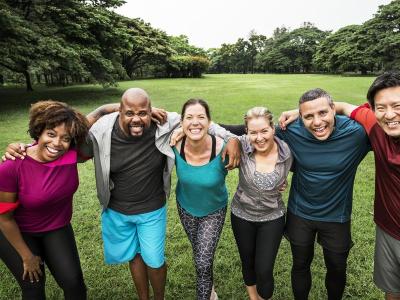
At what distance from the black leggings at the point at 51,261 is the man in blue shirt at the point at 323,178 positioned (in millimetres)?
1845

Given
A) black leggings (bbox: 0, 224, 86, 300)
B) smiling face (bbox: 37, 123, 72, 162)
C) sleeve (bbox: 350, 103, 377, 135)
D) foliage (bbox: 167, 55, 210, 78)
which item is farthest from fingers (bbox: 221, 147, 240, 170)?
foliage (bbox: 167, 55, 210, 78)

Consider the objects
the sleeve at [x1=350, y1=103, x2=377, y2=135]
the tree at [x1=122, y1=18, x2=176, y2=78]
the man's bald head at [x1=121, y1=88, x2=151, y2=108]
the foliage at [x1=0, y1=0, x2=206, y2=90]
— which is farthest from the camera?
the tree at [x1=122, y1=18, x2=176, y2=78]

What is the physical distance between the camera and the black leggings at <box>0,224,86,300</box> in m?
2.74

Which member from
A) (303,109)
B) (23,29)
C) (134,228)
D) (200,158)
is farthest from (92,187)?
(23,29)

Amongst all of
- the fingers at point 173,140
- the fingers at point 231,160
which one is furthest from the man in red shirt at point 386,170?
the fingers at point 173,140

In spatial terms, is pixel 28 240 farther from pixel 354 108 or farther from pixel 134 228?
pixel 354 108

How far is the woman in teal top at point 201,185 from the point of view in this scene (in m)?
2.96

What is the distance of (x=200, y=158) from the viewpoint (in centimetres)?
302

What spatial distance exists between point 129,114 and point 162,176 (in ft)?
2.25

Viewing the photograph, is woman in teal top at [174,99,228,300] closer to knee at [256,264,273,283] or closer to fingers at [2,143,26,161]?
knee at [256,264,273,283]

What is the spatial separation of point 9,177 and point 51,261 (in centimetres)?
79

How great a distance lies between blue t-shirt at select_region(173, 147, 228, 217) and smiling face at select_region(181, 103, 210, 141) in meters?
0.23

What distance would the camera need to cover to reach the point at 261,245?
301 centimetres

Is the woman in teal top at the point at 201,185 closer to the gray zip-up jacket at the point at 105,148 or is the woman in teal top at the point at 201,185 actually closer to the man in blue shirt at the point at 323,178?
the gray zip-up jacket at the point at 105,148
